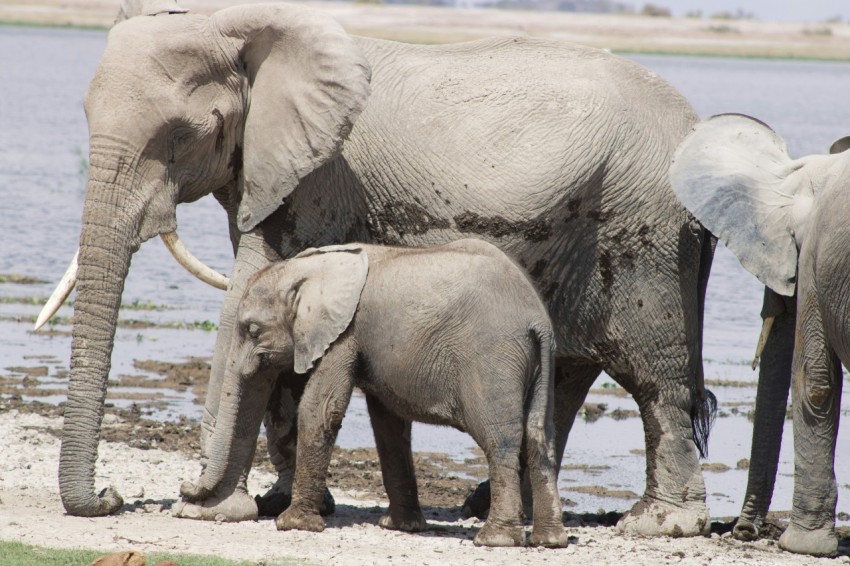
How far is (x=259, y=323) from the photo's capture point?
24.1 feet

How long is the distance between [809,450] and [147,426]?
440cm

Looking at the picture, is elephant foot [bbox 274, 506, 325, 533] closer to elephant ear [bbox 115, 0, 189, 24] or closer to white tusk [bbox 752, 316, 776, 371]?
white tusk [bbox 752, 316, 776, 371]

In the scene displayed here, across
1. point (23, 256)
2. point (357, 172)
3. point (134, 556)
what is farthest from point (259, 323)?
point (23, 256)

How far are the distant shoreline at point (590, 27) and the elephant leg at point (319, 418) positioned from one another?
178 ft

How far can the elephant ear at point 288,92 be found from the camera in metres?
7.45

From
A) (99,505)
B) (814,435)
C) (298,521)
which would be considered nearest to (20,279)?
(99,505)

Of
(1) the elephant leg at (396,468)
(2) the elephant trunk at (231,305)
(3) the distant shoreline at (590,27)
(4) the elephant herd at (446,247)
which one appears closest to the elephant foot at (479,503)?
(4) the elephant herd at (446,247)

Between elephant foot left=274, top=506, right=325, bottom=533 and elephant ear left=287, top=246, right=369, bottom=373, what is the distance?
66 cm

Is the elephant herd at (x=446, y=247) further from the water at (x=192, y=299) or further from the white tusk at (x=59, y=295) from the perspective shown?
the water at (x=192, y=299)

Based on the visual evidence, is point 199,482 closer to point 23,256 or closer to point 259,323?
point 259,323

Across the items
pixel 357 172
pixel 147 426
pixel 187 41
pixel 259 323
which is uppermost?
pixel 187 41

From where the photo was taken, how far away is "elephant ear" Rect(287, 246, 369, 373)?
23.3 feet

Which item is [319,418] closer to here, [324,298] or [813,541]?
[324,298]

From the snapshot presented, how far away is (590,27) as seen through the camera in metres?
71.6
